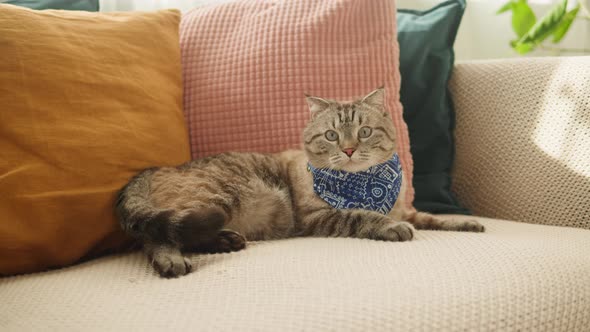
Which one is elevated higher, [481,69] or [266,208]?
[481,69]

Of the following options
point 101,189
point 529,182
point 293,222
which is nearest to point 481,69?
point 529,182

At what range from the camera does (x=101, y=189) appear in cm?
122

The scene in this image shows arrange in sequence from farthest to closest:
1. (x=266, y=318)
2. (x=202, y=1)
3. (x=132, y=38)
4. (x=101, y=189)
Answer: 1. (x=202, y=1)
2. (x=132, y=38)
3. (x=101, y=189)
4. (x=266, y=318)

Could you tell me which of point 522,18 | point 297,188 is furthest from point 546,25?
point 297,188

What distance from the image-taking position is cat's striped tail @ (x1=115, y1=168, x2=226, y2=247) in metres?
1.09

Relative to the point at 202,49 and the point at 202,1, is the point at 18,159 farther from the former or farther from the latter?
the point at 202,1

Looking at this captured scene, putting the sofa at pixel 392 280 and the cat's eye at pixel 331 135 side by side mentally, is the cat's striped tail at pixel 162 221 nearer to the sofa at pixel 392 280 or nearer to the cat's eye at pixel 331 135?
the sofa at pixel 392 280

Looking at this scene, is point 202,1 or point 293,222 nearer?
point 293,222

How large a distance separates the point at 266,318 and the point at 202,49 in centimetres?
105

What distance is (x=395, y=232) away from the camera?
1.30m

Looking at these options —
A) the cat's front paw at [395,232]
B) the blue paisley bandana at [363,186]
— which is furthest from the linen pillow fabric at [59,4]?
the cat's front paw at [395,232]

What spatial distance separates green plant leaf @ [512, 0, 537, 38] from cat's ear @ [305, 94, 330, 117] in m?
1.33

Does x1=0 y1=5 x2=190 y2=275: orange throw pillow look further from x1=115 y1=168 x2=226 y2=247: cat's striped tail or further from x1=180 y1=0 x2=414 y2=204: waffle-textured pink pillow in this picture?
x1=180 y1=0 x2=414 y2=204: waffle-textured pink pillow

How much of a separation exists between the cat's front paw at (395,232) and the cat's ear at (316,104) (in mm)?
395
